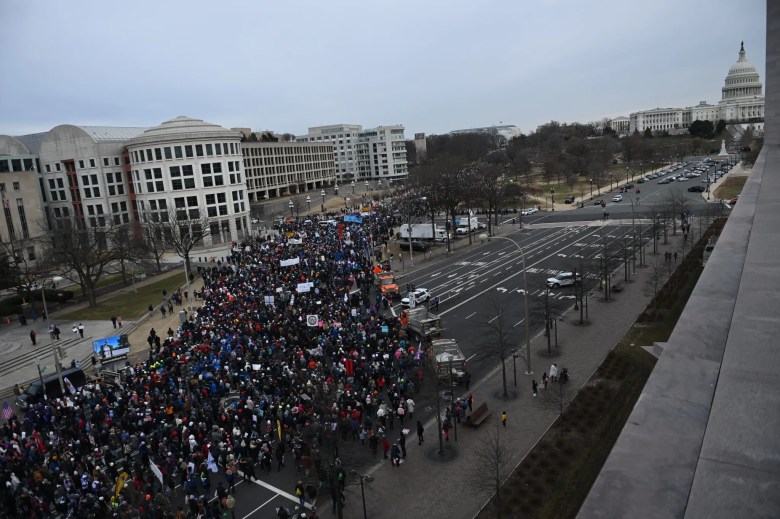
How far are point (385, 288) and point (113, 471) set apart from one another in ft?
83.3

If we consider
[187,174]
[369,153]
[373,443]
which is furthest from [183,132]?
[369,153]

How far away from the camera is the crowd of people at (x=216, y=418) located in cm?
1828

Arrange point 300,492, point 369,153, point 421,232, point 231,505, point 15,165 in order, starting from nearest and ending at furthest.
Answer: point 231,505 → point 300,492 → point 421,232 → point 15,165 → point 369,153

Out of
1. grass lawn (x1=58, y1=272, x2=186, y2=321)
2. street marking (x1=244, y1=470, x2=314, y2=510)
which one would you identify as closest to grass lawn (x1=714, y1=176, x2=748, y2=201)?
grass lawn (x1=58, y1=272, x2=186, y2=321)

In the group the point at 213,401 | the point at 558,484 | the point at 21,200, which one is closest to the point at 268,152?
the point at 21,200

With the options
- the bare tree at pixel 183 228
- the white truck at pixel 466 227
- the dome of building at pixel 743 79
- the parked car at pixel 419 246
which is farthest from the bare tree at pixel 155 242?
the dome of building at pixel 743 79

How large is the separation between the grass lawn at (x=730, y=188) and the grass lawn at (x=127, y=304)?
7416cm

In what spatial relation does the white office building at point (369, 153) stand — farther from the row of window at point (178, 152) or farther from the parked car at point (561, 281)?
the parked car at point (561, 281)

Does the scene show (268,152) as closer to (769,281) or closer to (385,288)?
(385,288)

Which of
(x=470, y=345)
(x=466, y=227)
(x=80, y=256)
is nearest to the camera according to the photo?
(x=470, y=345)

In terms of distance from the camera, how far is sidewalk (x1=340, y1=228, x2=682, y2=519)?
1717 centimetres

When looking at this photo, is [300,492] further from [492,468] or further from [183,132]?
[183,132]

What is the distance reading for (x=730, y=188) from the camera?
275 feet

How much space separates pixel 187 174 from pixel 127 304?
35959mm
